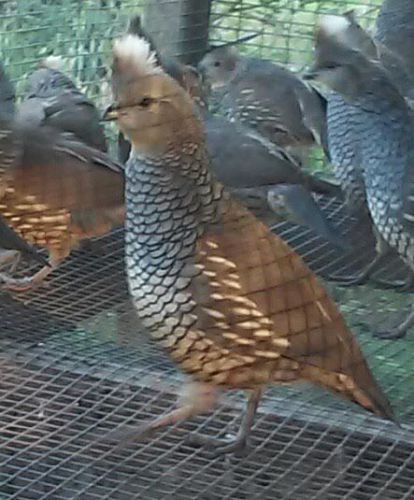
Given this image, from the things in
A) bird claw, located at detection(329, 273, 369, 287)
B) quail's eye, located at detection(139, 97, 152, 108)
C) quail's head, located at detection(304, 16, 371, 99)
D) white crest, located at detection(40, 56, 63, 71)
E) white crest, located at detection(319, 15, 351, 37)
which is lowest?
bird claw, located at detection(329, 273, 369, 287)

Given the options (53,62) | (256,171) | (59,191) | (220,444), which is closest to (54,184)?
(59,191)

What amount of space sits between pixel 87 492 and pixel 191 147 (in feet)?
2.21

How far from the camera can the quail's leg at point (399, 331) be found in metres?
3.03

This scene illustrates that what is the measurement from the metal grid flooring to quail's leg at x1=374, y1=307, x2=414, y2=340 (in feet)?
0.07

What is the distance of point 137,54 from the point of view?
2.18 meters

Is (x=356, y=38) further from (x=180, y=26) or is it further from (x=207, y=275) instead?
(x=207, y=275)

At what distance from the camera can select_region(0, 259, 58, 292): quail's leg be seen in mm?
3227

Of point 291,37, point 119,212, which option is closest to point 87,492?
point 119,212

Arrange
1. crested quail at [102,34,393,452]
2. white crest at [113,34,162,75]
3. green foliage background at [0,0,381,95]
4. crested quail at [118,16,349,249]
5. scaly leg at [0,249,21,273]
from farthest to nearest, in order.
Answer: scaly leg at [0,249,21,273], crested quail at [118,16,349,249], green foliage background at [0,0,381,95], crested quail at [102,34,393,452], white crest at [113,34,162,75]

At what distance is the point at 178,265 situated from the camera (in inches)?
92.4

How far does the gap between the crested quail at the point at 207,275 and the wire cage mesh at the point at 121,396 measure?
237 mm

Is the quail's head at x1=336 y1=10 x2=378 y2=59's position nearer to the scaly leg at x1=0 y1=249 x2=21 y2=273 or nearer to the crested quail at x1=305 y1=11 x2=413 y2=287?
the crested quail at x1=305 y1=11 x2=413 y2=287

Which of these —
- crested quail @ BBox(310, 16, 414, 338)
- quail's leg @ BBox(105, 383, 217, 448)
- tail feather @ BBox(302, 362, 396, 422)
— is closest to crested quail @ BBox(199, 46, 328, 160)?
crested quail @ BBox(310, 16, 414, 338)

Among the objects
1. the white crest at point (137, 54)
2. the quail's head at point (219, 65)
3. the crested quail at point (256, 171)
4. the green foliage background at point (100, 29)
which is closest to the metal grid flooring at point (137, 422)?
the crested quail at point (256, 171)
